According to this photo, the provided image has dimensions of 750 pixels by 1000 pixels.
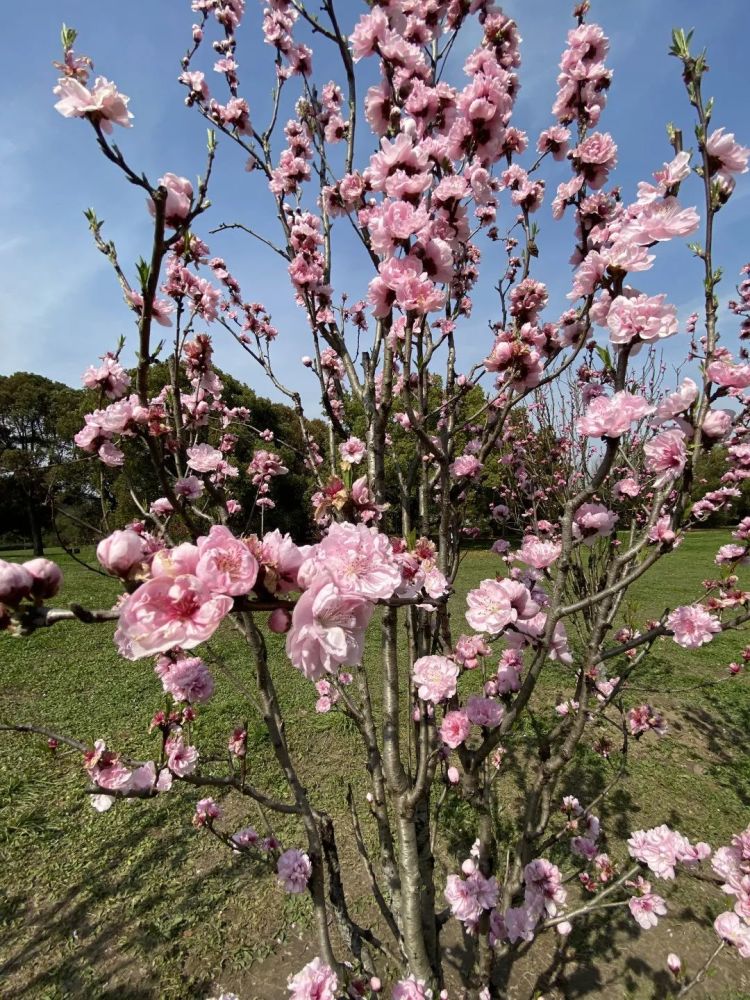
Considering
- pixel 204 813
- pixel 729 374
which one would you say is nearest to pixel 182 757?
pixel 204 813

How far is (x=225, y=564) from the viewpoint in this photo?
0.89 m

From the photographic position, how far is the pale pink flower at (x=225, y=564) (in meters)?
0.85

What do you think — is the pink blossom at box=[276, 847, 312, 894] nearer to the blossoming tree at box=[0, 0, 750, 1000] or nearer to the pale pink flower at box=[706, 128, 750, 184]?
the blossoming tree at box=[0, 0, 750, 1000]

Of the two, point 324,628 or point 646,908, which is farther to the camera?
point 646,908

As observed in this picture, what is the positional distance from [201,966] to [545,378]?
156 inches

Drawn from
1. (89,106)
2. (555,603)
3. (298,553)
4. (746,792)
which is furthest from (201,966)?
(746,792)

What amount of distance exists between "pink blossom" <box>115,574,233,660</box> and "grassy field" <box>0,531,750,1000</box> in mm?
1464

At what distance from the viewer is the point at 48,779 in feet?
16.3

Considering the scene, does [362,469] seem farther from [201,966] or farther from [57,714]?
[57,714]

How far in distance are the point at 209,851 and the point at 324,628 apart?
13.8 ft

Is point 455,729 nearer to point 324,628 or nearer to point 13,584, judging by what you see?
point 324,628

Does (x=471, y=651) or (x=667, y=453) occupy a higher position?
(x=667, y=453)

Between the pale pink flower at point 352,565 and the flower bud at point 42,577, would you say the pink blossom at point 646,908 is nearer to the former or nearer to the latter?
the pale pink flower at point 352,565

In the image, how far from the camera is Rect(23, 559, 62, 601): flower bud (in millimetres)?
945
